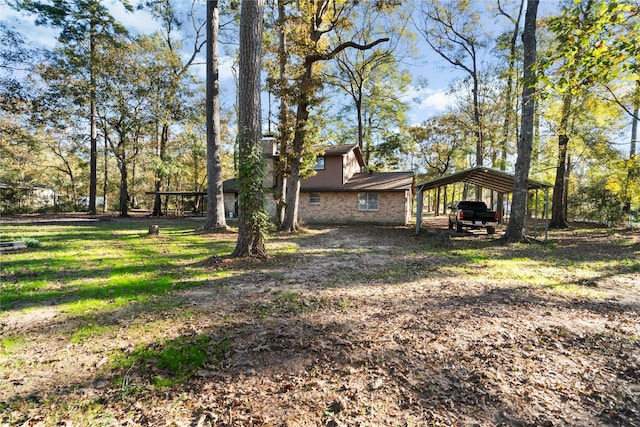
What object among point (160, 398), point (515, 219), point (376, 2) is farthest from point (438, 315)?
point (376, 2)

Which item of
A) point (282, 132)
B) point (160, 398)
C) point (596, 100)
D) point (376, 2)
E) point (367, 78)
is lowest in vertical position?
point (160, 398)

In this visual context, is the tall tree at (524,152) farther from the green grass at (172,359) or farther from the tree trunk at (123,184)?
the tree trunk at (123,184)

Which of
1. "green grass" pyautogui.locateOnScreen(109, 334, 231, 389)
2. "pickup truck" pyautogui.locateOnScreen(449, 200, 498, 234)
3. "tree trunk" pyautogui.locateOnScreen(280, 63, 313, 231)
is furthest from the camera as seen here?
"pickup truck" pyautogui.locateOnScreen(449, 200, 498, 234)

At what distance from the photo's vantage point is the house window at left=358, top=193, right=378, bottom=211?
20.0 metres

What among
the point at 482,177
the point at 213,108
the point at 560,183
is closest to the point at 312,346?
the point at 213,108

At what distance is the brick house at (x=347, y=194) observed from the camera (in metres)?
19.7

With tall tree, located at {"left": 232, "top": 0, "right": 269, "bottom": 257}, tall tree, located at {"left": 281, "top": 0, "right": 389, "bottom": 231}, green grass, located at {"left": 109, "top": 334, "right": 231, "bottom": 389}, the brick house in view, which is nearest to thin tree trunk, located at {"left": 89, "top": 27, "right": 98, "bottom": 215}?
the brick house

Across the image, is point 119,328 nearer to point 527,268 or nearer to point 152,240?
point 152,240

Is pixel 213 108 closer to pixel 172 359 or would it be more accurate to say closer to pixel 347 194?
pixel 347 194

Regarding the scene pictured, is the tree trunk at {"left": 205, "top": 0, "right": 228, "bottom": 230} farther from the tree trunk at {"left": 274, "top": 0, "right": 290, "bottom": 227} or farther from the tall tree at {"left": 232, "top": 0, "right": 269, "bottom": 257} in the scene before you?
the tall tree at {"left": 232, "top": 0, "right": 269, "bottom": 257}

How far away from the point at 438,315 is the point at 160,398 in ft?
12.1

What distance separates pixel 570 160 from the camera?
20609 millimetres

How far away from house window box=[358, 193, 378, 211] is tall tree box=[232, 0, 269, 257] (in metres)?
13.2

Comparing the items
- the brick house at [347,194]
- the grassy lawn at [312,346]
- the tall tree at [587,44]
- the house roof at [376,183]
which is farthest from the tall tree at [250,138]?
the brick house at [347,194]
